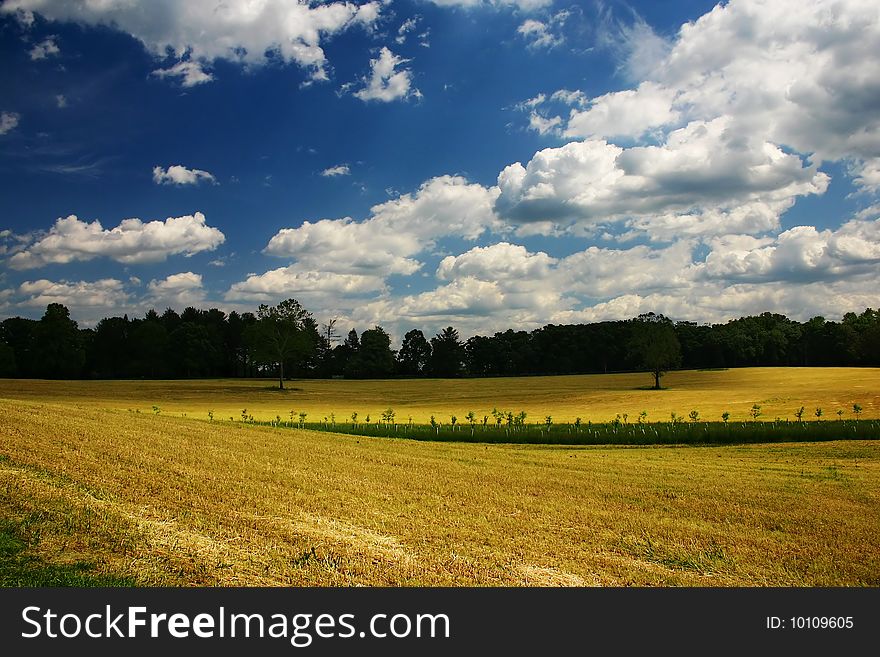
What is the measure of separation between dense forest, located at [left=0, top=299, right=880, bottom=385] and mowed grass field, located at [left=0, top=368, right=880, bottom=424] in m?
9.20

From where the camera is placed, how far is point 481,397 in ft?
255

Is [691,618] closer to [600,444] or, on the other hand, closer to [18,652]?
[18,652]

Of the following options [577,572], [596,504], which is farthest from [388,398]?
[577,572]

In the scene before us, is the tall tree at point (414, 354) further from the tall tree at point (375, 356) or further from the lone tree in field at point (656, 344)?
the lone tree in field at point (656, 344)

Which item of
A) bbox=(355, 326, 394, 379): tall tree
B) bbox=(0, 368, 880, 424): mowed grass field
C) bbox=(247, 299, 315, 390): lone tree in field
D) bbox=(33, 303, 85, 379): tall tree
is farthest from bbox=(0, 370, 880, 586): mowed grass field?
bbox=(355, 326, 394, 379): tall tree

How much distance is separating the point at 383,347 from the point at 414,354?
20495 mm

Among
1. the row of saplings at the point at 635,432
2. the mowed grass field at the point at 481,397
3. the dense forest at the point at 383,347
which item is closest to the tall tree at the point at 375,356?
the dense forest at the point at 383,347

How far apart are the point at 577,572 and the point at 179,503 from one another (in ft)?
26.3

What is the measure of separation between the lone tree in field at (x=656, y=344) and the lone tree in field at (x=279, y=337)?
50639 mm

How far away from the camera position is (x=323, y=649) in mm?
7566

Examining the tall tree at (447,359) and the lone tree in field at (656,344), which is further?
the tall tree at (447,359)

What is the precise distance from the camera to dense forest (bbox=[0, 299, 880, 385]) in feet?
315

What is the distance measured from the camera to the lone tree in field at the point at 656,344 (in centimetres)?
9162

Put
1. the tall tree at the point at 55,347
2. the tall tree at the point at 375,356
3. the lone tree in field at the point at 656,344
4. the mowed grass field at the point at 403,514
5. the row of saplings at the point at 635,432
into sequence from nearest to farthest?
the mowed grass field at the point at 403,514
the row of saplings at the point at 635,432
the lone tree in field at the point at 656,344
the tall tree at the point at 55,347
the tall tree at the point at 375,356
